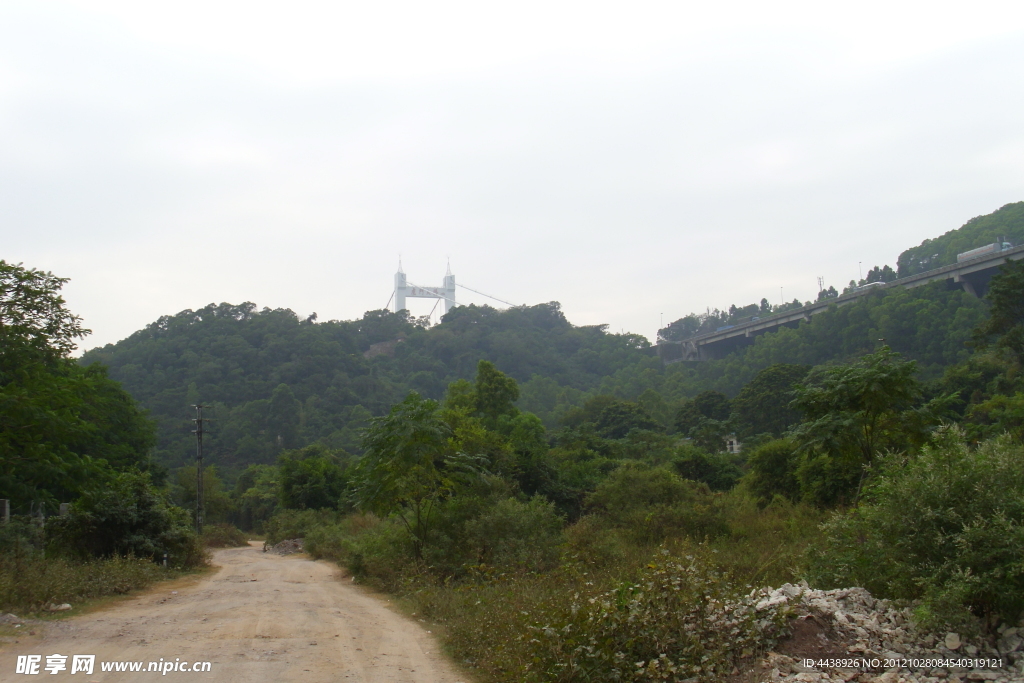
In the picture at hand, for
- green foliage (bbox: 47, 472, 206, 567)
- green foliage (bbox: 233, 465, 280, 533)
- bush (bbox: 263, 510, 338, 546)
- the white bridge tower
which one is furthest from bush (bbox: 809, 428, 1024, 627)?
the white bridge tower

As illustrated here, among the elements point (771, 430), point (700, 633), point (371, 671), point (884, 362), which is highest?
point (884, 362)

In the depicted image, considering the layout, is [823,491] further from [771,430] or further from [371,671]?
[771,430]

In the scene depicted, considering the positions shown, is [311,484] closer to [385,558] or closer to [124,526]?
[124,526]

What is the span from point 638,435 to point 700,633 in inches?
1279

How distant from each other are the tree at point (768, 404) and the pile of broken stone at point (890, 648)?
126ft

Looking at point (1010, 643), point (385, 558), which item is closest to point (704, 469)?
point (385, 558)

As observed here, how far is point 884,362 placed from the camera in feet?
41.3

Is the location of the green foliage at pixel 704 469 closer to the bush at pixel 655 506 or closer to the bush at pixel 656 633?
the bush at pixel 655 506

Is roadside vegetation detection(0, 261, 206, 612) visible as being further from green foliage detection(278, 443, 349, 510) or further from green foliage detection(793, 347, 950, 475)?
green foliage detection(278, 443, 349, 510)

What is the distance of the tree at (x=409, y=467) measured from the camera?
15297 mm

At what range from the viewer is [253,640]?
8570 millimetres

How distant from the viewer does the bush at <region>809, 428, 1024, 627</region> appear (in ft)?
18.9

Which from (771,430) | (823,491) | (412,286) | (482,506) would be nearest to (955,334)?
(771,430)

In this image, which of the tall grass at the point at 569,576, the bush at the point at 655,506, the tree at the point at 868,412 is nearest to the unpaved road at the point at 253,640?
the tall grass at the point at 569,576
